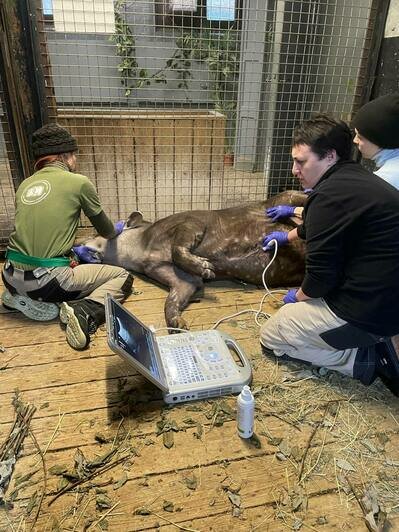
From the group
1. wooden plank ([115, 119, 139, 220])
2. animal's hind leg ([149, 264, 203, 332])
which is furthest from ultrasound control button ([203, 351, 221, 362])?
wooden plank ([115, 119, 139, 220])

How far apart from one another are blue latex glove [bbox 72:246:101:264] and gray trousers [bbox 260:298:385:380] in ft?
6.21

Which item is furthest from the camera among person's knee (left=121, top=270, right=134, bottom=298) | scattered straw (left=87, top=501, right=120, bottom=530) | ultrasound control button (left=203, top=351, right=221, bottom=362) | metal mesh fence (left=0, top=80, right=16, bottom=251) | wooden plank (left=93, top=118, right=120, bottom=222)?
wooden plank (left=93, top=118, right=120, bottom=222)

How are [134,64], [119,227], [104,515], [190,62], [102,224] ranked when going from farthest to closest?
1. [134,64]
2. [190,62]
3. [119,227]
4. [102,224]
5. [104,515]

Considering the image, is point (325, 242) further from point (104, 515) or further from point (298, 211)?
point (104, 515)

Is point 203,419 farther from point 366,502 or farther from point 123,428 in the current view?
point 366,502

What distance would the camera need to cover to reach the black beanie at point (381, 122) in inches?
97.3

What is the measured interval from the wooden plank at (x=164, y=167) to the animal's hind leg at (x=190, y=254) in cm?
99

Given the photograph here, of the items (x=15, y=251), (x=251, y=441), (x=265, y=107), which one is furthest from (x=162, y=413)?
(x=265, y=107)

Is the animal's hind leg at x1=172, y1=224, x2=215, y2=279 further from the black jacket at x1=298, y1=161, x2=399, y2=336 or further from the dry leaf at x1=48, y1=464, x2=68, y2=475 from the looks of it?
the dry leaf at x1=48, y1=464, x2=68, y2=475

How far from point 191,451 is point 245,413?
0.35 m

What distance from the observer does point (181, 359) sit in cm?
256

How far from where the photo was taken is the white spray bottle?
210 centimetres

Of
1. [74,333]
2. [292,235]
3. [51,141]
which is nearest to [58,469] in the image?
[74,333]

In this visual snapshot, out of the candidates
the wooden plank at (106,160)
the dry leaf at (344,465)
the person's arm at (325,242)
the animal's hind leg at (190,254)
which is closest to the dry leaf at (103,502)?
the dry leaf at (344,465)
